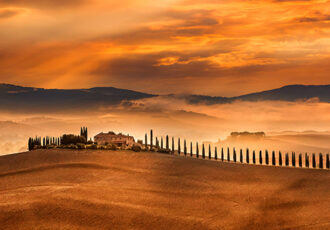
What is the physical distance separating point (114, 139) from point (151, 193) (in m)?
19.8

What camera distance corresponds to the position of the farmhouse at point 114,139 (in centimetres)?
4791

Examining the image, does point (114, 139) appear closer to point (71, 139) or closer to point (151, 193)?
point (71, 139)

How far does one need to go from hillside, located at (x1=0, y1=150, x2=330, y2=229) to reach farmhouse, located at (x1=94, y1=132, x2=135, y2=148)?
514cm

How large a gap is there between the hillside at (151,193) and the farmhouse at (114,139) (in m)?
5.14

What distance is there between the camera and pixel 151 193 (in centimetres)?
2912

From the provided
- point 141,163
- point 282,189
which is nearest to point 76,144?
point 141,163

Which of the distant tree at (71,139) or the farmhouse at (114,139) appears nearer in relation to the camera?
the farmhouse at (114,139)

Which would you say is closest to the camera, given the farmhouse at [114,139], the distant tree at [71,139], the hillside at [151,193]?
the hillside at [151,193]

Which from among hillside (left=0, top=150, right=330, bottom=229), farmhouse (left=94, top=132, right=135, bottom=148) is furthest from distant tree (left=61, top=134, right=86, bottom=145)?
hillside (left=0, top=150, right=330, bottom=229)

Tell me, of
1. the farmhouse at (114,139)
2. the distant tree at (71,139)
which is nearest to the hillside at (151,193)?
the distant tree at (71,139)

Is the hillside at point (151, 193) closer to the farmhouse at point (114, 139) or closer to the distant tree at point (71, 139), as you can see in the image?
the distant tree at point (71, 139)

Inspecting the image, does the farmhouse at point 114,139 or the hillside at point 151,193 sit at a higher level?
the farmhouse at point 114,139

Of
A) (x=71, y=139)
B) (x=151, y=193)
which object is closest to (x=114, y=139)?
(x=71, y=139)

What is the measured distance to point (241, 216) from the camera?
83.6ft
